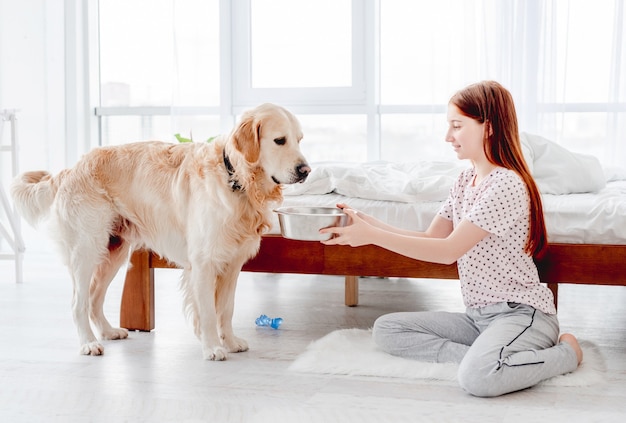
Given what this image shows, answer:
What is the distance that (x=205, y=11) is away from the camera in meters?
5.37

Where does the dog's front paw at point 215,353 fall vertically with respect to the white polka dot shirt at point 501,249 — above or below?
below

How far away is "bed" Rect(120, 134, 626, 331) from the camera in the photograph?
2.58 m

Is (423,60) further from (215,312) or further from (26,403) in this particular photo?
(26,403)

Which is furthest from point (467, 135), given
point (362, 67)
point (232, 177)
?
point (362, 67)

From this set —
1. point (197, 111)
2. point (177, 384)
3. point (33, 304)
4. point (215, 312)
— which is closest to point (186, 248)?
point (215, 312)

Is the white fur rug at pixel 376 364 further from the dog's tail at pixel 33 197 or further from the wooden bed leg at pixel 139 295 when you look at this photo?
the dog's tail at pixel 33 197

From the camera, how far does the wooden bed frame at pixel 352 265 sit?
256 centimetres

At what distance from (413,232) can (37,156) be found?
362 cm

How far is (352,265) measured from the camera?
108 inches

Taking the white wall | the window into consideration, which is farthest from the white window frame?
the white wall

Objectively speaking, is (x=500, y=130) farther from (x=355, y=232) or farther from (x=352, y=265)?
(x=352, y=265)

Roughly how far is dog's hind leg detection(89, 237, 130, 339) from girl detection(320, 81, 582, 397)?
986 millimetres

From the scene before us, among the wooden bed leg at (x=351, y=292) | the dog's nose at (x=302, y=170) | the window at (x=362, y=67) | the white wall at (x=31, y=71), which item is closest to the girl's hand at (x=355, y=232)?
the dog's nose at (x=302, y=170)

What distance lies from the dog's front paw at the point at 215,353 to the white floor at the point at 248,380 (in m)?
0.03
